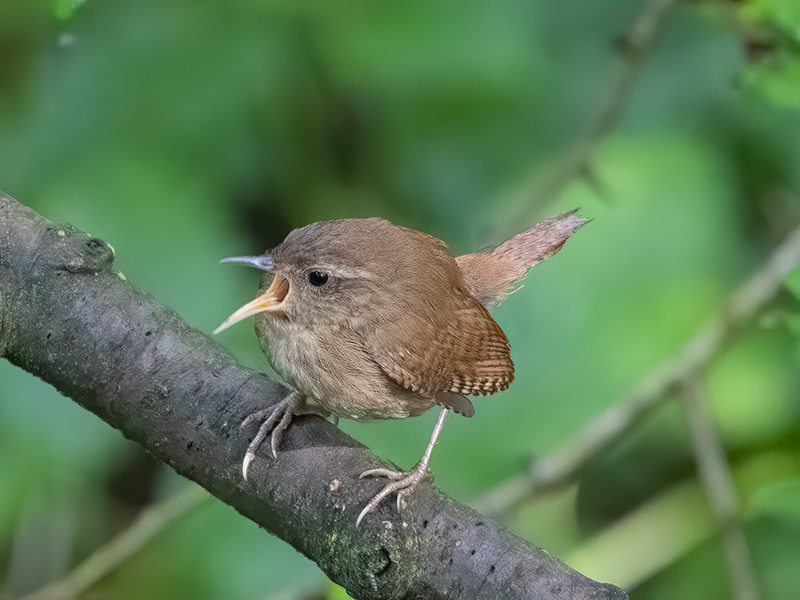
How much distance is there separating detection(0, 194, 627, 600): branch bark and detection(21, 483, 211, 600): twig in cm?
113

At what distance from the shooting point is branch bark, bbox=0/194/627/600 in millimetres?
1607

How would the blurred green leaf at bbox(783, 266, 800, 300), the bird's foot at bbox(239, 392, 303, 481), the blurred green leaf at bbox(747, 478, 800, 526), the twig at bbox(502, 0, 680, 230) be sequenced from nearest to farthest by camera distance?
the bird's foot at bbox(239, 392, 303, 481) < the blurred green leaf at bbox(783, 266, 800, 300) < the blurred green leaf at bbox(747, 478, 800, 526) < the twig at bbox(502, 0, 680, 230)

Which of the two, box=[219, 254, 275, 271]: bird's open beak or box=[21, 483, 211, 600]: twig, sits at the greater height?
box=[219, 254, 275, 271]: bird's open beak

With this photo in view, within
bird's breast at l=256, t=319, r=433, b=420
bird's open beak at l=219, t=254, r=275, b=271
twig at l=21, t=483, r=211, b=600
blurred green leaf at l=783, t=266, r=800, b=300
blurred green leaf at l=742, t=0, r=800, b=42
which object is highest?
blurred green leaf at l=742, t=0, r=800, b=42

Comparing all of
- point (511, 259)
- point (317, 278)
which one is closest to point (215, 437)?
point (317, 278)

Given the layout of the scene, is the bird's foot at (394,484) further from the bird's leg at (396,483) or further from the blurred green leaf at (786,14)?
the blurred green leaf at (786,14)

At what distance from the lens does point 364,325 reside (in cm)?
200

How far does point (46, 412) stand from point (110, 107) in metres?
1.12

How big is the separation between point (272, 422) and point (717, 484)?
1968 mm

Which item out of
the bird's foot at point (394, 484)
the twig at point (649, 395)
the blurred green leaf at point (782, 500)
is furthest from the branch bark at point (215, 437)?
the blurred green leaf at point (782, 500)

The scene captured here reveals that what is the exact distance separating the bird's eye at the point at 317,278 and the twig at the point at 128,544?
1132mm

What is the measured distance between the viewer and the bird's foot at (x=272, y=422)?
1.72 meters

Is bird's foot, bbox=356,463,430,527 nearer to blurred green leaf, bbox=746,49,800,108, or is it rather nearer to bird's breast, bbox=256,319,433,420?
bird's breast, bbox=256,319,433,420

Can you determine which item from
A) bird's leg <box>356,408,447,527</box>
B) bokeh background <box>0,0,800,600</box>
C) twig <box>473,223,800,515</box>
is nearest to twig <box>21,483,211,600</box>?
bokeh background <box>0,0,800,600</box>
